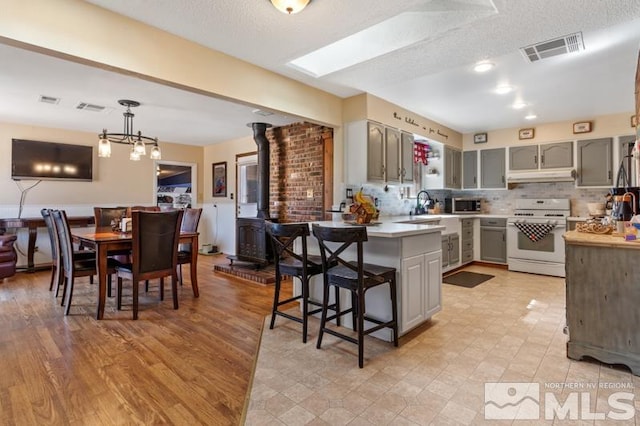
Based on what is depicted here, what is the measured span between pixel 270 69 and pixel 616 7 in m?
2.73

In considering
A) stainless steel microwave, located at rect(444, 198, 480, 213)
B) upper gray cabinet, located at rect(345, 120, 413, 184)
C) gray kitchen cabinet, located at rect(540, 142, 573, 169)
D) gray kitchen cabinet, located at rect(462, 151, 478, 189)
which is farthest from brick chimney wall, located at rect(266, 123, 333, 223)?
gray kitchen cabinet, located at rect(540, 142, 573, 169)

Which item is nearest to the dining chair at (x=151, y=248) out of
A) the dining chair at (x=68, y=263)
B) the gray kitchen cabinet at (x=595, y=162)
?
the dining chair at (x=68, y=263)

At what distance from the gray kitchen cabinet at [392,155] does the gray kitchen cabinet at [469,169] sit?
89.0 inches

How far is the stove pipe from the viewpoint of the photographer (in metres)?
5.16

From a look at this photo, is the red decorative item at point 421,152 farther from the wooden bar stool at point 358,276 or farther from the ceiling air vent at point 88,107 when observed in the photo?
the ceiling air vent at point 88,107

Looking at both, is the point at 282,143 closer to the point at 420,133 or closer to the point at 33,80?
the point at 420,133

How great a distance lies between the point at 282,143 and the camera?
534 centimetres

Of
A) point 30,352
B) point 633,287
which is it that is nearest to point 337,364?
point 633,287

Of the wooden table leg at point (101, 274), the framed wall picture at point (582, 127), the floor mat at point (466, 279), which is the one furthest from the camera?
the framed wall picture at point (582, 127)

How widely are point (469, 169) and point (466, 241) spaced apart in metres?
1.48

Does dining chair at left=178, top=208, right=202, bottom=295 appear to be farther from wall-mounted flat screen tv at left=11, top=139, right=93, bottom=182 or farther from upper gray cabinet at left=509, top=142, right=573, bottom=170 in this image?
upper gray cabinet at left=509, top=142, right=573, bottom=170

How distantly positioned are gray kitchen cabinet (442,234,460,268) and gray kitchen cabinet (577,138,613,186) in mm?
2064

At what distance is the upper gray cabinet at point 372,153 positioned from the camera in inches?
162

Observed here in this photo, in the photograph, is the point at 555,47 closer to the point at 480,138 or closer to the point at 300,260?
the point at 300,260
